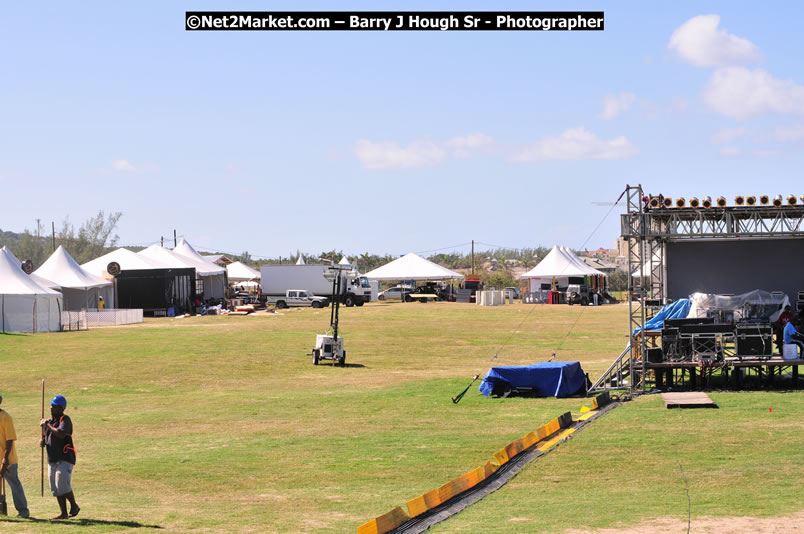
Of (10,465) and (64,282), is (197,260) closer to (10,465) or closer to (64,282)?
(64,282)

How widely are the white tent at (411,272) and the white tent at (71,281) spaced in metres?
23.3

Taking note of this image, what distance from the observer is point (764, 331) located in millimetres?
24859

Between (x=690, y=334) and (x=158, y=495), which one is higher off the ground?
(x=690, y=334)

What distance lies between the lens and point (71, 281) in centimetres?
5300

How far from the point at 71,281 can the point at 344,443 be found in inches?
1533

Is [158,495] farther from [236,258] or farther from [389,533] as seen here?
[236,258]

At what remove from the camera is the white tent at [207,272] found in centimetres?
6832

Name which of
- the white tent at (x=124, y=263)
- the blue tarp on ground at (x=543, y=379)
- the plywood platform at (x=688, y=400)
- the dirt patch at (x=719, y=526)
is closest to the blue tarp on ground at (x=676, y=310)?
the blue tarp on ground at (x=543, y=379)

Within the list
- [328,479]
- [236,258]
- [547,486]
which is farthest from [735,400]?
[236,258]

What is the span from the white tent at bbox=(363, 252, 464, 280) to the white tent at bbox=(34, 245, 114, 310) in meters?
23.3

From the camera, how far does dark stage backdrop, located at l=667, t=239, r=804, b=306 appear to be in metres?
30.5

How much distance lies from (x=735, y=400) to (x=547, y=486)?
10.8 meters

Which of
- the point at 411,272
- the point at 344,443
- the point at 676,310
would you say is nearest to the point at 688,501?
the point at 344,443

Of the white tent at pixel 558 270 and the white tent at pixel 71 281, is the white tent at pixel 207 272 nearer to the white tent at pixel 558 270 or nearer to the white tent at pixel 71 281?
the white tent at pixel 71 281
